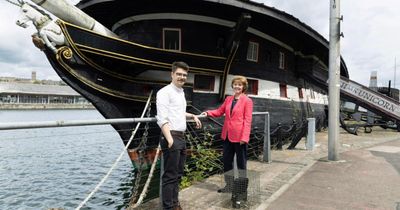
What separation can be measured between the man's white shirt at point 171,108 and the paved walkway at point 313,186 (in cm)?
135

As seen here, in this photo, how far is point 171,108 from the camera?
3.70m

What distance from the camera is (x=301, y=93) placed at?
15.7 metres

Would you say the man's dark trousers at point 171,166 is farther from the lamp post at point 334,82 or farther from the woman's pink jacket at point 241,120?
the lamp post at point 334,82

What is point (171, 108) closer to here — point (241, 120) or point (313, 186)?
point (241, 120)

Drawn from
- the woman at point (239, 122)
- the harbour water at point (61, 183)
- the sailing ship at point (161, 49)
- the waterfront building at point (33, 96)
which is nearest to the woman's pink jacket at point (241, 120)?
the woman at point (239, 122)

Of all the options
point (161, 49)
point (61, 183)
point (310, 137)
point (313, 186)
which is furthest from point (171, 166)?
point (310, 137)

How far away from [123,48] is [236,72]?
13.0ft

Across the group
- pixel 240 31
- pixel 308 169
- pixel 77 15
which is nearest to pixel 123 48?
pixel 77 15

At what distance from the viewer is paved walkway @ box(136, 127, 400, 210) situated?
4637mm

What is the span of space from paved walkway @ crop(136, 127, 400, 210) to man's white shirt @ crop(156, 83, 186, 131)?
135cm

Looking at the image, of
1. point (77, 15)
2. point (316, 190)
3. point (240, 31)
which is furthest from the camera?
point (240, 31)

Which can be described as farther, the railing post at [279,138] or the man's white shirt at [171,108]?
the railing post at [279,138]

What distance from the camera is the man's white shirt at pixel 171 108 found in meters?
3.63

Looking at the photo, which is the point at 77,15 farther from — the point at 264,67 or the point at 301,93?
the point at 301,93
